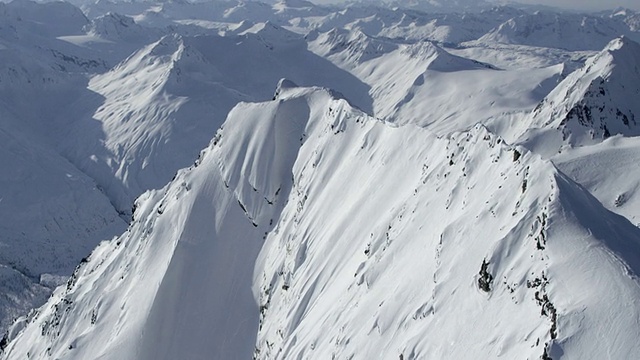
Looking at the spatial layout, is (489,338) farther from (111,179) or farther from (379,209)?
(111,179)

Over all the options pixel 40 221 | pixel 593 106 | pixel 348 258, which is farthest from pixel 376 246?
pixel 40 221

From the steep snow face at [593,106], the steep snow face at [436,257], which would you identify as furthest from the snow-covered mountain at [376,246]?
the steep snow face at [593,106]

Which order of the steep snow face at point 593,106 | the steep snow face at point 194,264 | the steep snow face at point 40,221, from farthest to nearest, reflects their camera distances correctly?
1. the steep snow face at point 40,221
2. the steep snow face at point 593,106
3. the steep snow face at point 194,264

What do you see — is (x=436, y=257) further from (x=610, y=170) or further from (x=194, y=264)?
(x=610, y=170)

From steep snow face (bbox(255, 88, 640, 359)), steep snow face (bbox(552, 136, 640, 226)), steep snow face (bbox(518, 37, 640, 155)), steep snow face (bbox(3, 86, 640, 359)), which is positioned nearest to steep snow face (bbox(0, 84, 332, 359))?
steep snow face (bbox(3, 86, 640, 359))

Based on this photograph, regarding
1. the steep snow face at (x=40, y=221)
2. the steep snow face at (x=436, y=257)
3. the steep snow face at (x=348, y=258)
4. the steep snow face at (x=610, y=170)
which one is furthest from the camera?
the steep snow face at (x=40, y=221)

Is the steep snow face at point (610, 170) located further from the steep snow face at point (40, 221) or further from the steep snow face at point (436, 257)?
the steep snow face at point (40, 221)

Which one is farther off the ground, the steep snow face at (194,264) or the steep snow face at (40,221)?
the steep snow face at (194,264)

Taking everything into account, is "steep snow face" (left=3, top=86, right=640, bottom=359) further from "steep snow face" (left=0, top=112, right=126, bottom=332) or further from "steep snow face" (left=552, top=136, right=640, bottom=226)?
"steep snow face" (left=0, top=112, right=126, bottom=332)
